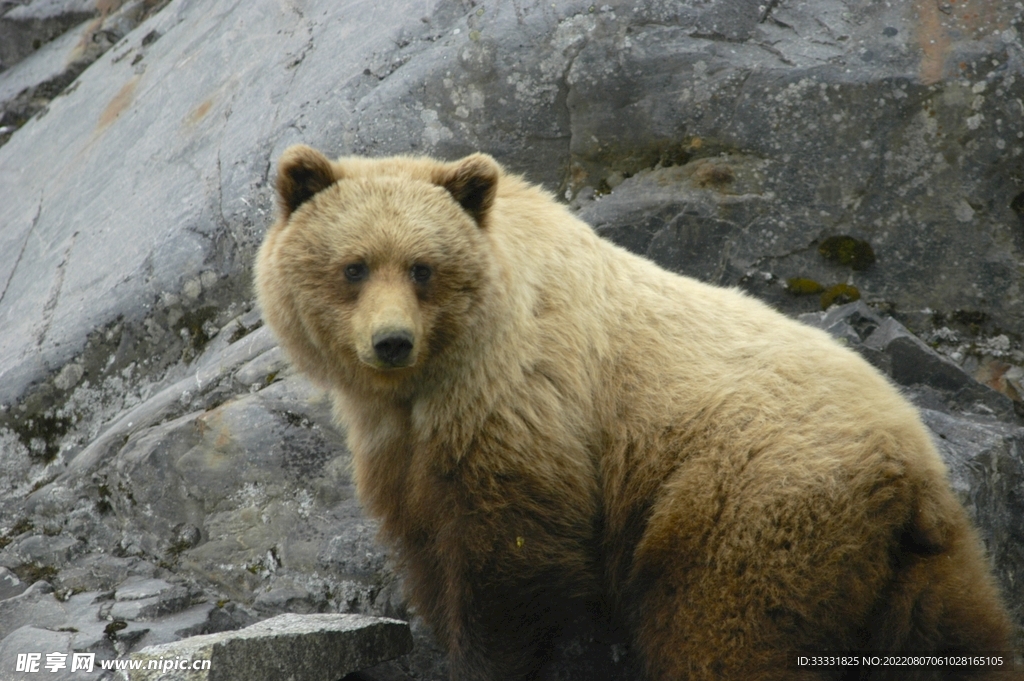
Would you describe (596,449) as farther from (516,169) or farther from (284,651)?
(516,169)

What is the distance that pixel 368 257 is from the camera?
495 centimetres

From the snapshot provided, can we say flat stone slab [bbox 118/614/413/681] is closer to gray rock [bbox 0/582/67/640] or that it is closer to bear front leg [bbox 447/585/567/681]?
bear front leg [bbox 447/585/567/681]

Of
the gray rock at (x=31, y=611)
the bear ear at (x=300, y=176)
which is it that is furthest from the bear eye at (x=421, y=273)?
the gray rock at (x=31, y=611)

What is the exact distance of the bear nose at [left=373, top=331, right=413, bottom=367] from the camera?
459 cm

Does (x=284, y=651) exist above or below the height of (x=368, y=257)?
below

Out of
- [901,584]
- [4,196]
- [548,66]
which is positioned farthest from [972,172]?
[4,196]

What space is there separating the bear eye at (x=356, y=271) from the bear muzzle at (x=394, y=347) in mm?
496

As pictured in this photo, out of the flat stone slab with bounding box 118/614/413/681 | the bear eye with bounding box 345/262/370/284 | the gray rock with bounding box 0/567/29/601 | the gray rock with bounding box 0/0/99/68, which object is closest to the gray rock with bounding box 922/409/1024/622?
the flat stone slab with bounding box 118/614/413/681

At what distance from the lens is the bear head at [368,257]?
4.95 metres

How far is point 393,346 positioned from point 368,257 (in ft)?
1.95

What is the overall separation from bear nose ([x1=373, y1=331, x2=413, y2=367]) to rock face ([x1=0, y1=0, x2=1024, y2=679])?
2161 mm

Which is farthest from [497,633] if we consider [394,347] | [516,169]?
[516,169]

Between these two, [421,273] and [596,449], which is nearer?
[421,273]

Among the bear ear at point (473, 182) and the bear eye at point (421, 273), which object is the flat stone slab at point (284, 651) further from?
the bear ear at point (473, 182)
